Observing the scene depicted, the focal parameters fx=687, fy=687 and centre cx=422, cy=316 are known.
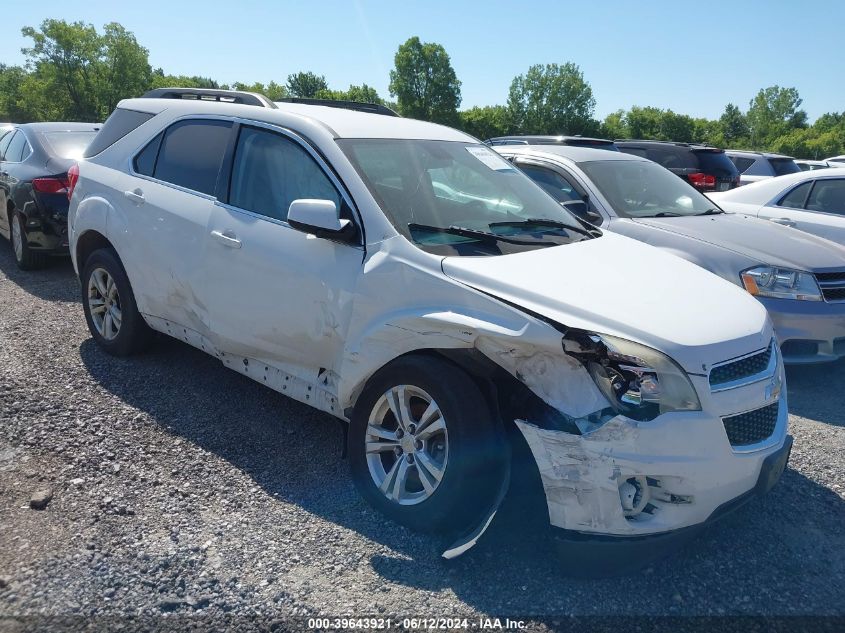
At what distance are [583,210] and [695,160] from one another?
8432 mm

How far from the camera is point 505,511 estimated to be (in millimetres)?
3355

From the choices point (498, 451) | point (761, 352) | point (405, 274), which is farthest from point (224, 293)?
point (761, 352)

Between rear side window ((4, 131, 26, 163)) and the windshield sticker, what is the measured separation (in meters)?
6.49

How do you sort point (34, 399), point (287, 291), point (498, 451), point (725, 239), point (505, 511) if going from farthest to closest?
point (725, 239)
point (34, 399)
point (287, 291)
point (505, 511)
point (498, 451)


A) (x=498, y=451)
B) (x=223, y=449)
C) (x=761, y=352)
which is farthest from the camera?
(x=223, y=449)

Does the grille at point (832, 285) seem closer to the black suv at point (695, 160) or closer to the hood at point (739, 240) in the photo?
the hood at point (739, 240)

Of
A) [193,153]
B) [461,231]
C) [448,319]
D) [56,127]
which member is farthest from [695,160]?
[448,319]

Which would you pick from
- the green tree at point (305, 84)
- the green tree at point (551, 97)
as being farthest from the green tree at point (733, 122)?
the green tree at point (305, 84)

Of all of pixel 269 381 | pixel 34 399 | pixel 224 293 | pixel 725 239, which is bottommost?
pixel 34 399

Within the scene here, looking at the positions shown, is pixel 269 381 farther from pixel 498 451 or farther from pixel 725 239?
pixel 725 239

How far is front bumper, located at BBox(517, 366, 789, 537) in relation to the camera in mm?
2602

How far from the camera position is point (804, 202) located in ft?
25.0

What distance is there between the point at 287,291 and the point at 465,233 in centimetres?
99

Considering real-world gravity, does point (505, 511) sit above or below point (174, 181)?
below
